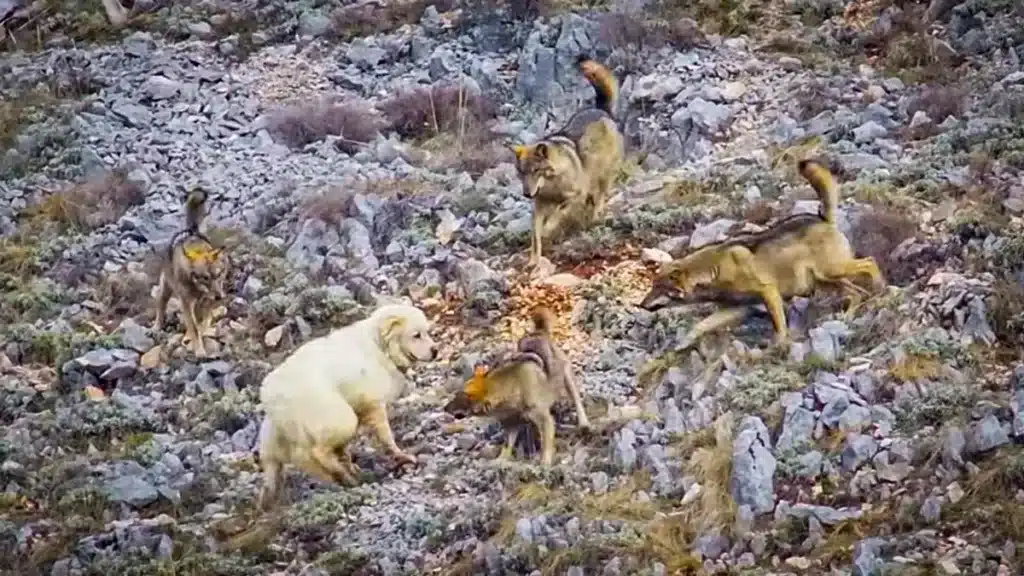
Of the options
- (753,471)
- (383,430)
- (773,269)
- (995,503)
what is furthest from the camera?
(773,269)

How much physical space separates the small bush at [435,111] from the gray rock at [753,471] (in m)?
5.79

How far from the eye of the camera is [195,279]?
12008 millimetres

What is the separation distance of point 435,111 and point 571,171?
2.84 metres

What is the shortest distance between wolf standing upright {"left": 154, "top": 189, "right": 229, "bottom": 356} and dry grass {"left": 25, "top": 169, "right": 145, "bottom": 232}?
198 centimetres

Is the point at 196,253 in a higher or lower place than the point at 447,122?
higher

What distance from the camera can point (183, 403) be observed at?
11445 mm

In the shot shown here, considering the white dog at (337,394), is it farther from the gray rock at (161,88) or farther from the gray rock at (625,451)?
the gray rock at (161,88)

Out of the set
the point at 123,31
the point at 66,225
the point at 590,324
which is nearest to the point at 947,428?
the point at 590,324

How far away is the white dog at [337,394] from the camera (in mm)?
9953

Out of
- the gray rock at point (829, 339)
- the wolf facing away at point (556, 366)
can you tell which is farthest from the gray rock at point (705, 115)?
the wolf facing away at point (556, 366)

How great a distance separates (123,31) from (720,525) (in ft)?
33.5

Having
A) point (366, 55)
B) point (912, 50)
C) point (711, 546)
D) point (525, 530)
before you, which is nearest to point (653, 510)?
point (711, 546)

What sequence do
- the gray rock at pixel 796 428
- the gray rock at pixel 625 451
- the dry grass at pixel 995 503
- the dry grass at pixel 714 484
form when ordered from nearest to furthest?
1. the dry grass at pixel 995 503
2. the dry grass at pixel 714 484
3. the gray rock at pixel 796 428
4. the gray rock at pixel 625 451

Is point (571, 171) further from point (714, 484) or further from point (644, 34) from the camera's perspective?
point (714, 484)
